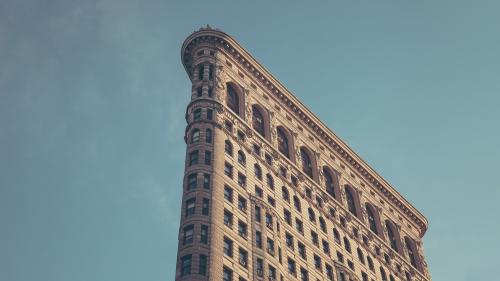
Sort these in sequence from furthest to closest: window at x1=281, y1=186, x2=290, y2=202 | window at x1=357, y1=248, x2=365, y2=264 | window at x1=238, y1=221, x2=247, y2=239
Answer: window at x1=357, y1=248, x2=365, y2=264 < window at x1=281, y1=186, x2=290, y2=202 < window at x1=238, y1=221, x2=247, y2=239

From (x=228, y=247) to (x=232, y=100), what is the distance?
1230 inches

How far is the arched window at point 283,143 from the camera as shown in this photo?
99088mm

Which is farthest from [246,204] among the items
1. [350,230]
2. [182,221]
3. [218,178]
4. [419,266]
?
[419,266]

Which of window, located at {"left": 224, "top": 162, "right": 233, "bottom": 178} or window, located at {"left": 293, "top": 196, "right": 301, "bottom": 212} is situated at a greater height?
window, located at {"left": 293, "top": 196, "right": 301, "bottom": 212}

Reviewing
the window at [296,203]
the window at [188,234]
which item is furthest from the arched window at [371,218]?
the window at [188,234]

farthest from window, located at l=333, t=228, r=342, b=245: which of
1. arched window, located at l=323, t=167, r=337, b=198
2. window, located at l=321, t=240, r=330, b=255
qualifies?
arched window, located at l=323, t=167, r=337, b=198

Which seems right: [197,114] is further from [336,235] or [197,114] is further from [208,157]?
[336,235]

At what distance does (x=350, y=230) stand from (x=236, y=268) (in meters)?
33.9

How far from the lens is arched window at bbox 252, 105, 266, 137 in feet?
318

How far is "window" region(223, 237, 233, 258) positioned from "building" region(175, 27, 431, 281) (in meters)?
0.12

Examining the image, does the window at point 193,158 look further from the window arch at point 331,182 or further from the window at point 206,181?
the window arch at point 331,182

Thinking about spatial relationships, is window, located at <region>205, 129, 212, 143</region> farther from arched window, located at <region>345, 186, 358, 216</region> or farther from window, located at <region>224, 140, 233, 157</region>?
arched window, located at <region>345, 186, 358, 216</region>

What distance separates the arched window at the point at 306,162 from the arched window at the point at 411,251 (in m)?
25.4

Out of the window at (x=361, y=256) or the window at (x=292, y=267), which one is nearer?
the window at (x=292, y=267)
